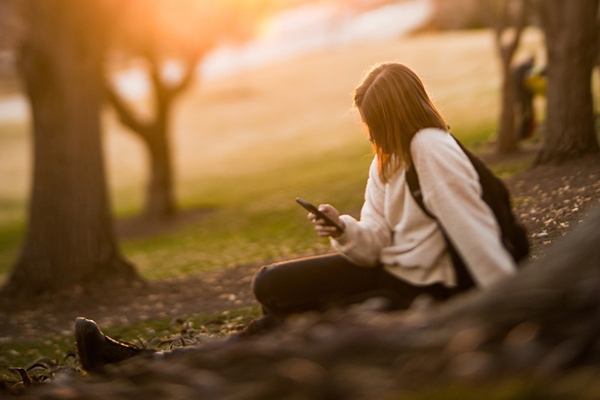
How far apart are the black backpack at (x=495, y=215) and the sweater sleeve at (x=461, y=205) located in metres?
0.08

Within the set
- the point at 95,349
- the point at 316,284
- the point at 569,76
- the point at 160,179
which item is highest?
the point at 569,76

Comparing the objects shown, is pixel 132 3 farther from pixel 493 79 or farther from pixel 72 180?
pixel 493 79

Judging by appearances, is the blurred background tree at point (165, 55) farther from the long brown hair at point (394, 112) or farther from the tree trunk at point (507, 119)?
the long brown hair at point (394, 112)

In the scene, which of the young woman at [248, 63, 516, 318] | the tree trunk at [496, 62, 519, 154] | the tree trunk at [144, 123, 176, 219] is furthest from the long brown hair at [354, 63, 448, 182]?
the tree trunk at [144, 123, 176, 219]

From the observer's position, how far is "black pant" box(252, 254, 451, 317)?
4309mm

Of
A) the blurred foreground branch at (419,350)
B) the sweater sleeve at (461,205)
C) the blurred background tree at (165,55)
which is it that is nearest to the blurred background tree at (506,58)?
the blurred background tree at (165,55)

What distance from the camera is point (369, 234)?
4.23 meters

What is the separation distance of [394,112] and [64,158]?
7.87 metres

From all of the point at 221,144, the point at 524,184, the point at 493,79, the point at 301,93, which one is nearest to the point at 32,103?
the point at 524,184

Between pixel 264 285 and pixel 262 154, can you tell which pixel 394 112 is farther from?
pixel 262 154

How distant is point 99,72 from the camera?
36.9 ft

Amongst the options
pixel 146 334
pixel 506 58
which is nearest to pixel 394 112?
pixel 146 334

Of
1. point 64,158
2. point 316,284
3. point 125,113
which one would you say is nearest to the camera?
point 316,284

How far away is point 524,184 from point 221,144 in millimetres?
27844
